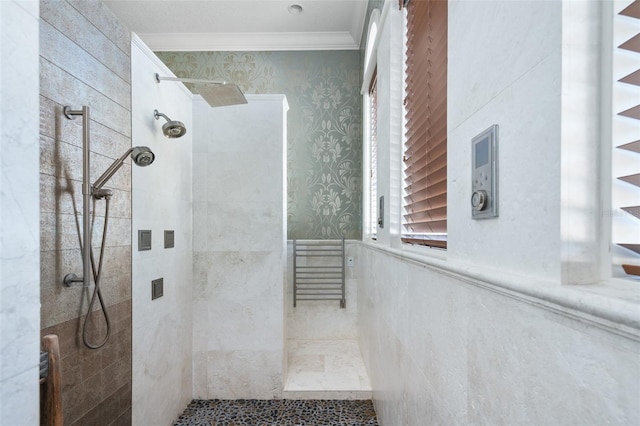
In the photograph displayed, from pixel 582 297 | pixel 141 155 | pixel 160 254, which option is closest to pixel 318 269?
pixel 160 254

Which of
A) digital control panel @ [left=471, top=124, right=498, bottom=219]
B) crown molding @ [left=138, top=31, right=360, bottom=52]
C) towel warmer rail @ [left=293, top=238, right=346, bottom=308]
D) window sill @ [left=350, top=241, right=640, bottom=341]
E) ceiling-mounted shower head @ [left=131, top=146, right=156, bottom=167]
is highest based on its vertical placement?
crown molding @ [left=138, top=31, right=360, bottom=52]

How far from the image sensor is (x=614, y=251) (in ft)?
1.55

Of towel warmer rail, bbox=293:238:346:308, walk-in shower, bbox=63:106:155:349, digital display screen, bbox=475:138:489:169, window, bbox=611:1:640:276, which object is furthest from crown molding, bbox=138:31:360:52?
window, bbox=611:1:640:276

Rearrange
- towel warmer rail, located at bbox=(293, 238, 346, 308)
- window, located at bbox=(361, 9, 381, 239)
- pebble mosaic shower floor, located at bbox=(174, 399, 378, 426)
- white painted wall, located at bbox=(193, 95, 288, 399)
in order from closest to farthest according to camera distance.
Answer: pebble mosaic shower floor, located at bbox=(174, 399, 378, 426), white painted wall, located at bbox=(193, 95, 288, 399), window, located at bbox=(361, 9, 381, 239), towel warmer rail, located at bbox=(293, 238, 346, 308)

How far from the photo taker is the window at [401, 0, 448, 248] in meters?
1.12

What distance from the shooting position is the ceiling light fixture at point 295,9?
2.75 meters

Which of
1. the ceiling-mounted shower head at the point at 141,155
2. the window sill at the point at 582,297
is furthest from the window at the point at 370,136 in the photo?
the window sill at the point at 582,297

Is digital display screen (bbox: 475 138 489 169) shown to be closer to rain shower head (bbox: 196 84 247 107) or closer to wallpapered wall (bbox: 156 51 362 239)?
rain shower head (bbox: 196 84 247 107)

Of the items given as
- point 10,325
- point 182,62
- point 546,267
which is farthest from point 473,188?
point 182,62

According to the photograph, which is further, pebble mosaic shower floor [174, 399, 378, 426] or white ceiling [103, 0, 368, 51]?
white ceiling [103, 0, 368, 51]

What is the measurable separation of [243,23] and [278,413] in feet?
10.0

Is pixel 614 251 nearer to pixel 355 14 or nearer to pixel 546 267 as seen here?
pixel 546 267

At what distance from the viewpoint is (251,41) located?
3189 mm

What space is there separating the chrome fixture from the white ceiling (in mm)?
1272
